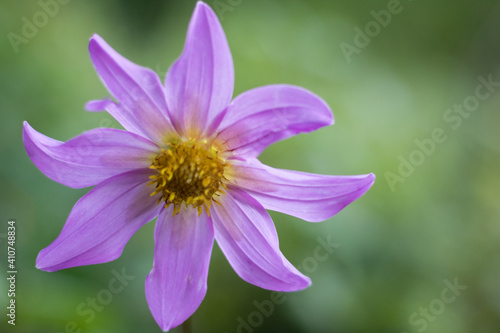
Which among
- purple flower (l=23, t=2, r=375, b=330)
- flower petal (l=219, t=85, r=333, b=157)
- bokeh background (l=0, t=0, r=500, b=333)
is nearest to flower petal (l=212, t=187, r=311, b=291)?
purple flower (l=23, t=2, r=375, b=330)

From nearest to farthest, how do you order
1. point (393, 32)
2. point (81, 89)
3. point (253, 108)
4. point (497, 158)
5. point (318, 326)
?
point (253, 108) → point (318, 326) → point (81, 89) → point (497, 158) → point (393, 32)

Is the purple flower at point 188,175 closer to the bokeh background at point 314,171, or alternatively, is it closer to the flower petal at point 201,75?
the flower petal at point 201,75

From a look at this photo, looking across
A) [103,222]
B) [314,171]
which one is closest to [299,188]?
[103,222]

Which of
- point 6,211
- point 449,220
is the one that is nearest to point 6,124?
point 6,211

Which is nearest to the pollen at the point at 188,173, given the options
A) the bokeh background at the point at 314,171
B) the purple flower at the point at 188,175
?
the purple flower at the point at 188,175

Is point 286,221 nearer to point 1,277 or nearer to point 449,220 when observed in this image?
point 449,220

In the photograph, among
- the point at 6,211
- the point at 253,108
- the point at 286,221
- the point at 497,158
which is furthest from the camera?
the point at 497,158

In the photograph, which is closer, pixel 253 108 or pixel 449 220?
pixel 253 108
